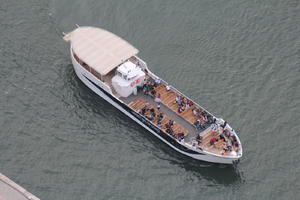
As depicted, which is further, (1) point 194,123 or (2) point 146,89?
(2) point 146,89

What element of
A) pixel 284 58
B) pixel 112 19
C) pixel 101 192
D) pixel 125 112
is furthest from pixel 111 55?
pixel 284 58

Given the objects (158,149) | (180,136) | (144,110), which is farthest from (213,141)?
(144,110)

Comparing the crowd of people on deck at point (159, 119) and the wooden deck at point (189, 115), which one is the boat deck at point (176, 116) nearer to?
the wooden deck at point (189, 115)

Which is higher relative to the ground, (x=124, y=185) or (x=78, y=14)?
(x=78, y=14)

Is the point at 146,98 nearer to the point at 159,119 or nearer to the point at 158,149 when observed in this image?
the point at 159,119

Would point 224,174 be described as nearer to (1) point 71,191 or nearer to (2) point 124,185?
(2) point 124,185

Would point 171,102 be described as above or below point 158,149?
above

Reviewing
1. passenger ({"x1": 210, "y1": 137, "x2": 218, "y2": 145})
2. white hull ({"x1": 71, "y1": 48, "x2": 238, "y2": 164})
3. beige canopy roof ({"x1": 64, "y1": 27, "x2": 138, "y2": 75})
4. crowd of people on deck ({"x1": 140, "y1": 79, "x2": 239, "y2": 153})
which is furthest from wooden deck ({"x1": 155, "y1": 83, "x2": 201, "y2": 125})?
beige canopy roof ({"x1": 64, "y1": 27, "x2": 138, "y2": 75})

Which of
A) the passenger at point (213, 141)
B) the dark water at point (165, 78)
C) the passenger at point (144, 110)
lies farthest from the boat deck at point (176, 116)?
the dark water at point (165, 78)
